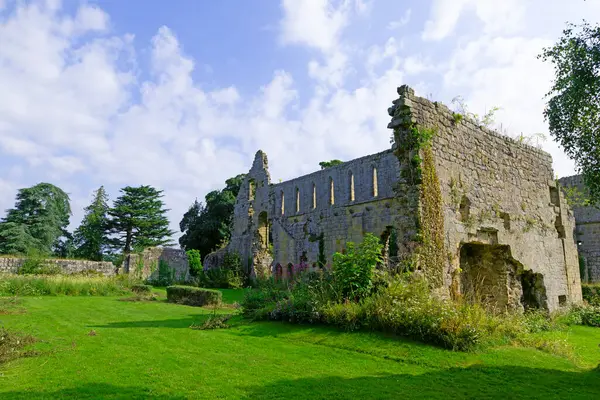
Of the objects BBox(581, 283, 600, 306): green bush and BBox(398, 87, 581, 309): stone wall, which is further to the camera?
BBox(581, 283, 600, 306): green bush

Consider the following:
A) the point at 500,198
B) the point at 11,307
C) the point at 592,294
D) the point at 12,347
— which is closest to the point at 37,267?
the point at 11,307

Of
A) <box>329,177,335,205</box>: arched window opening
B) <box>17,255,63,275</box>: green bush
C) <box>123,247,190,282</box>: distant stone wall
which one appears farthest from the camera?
<box>329,177,335,205</box>: arched window opening

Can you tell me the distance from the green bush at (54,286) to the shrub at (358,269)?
13579 millimetres

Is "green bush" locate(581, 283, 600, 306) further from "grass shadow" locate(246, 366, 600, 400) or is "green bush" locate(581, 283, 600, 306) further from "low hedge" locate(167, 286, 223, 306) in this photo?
"low hedge" locate(167, 286, 223, 306)

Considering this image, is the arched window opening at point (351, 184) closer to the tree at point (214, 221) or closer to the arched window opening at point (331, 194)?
the arched window opening at point (331, 194)

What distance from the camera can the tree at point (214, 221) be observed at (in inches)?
1631

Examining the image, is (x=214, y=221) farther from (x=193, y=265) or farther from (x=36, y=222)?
(x=36, y=222)

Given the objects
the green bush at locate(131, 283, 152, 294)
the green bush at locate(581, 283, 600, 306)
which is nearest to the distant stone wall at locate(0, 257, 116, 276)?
the green bush at locate(131, 283, 152, 294)

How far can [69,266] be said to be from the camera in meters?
22.1

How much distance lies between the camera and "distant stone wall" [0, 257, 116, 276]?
2016 centimetres

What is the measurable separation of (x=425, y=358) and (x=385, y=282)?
2.20m

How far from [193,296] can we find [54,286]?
6659mm

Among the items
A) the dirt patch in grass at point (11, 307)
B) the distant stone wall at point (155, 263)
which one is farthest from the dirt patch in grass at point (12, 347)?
the distant stone wall at point (155, 263)

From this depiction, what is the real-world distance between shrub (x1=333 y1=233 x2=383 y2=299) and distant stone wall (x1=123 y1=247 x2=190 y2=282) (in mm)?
18291
